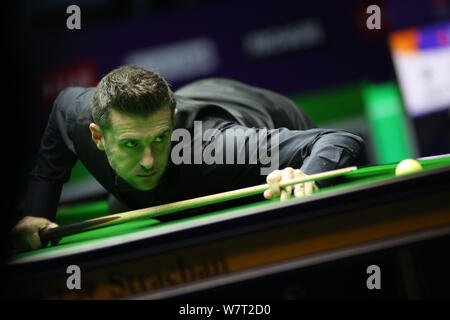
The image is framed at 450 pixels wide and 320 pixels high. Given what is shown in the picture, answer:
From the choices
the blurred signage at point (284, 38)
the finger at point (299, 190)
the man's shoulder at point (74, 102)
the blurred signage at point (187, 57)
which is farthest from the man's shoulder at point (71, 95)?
the blurred signage at point (284, 38)

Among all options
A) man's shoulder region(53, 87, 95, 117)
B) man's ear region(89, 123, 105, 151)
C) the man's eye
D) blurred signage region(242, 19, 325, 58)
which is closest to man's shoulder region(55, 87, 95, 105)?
man's shoulder region(53, 87, 95, 117)

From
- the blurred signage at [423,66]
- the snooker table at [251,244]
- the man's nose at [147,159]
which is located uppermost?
the blurred signage at [423,66]

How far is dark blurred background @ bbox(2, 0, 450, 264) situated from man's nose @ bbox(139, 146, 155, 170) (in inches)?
121

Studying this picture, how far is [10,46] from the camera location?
8.42ft

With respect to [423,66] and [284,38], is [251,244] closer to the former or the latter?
[284,38]

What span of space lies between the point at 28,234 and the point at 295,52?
3.61 m

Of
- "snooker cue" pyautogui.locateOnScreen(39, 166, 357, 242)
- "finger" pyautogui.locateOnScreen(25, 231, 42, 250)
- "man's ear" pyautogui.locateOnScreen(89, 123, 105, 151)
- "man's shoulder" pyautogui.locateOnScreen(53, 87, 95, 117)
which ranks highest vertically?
"man's shoulder" pyautogui.locateOnScreen(53, 87, 95, 117)

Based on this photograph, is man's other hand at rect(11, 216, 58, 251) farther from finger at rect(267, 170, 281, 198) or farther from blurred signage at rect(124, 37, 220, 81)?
blurred signage at rect(124, 37, 220, 81)

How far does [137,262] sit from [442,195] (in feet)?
3.21

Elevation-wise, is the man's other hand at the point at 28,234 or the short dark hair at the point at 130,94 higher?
the short dark hair at the point at 130,94

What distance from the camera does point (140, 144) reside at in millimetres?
2156

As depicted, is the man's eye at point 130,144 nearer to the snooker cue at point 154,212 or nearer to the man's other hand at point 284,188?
the snooker cue at point 154,212

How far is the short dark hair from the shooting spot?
214cm

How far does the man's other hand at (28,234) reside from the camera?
214 centimetres
